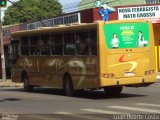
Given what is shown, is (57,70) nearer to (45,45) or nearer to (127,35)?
(45,45)

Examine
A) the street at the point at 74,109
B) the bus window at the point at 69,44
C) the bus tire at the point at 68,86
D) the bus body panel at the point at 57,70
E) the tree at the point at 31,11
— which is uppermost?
the tree at the point at 31,11

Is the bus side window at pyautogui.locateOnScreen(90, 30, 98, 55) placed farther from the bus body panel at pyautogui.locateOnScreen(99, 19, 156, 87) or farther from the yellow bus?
the bus body panel at pyautogui.locateOnScreen(99, 19, 156, 87)

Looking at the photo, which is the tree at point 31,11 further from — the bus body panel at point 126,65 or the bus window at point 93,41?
the bus body panel at point 126,65

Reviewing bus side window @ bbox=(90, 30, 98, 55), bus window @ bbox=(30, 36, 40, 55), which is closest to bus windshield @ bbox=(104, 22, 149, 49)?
bus side window @ bbox=(90, 30, 98, 55)

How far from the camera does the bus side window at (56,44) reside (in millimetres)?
23281

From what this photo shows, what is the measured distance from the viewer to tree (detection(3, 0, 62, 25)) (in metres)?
83.4

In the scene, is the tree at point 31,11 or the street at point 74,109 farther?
the tree at point 31,11

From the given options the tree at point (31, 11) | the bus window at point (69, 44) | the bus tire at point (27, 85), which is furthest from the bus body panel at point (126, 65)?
the tree at point (31, 11)

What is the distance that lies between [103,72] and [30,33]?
7193 millimetres

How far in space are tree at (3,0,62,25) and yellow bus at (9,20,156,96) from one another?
59.9 meters

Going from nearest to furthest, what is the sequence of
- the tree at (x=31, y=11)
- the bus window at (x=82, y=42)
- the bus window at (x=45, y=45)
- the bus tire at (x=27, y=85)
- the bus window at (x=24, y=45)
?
1. the bus window at (x=82, y=42)
2. the bus window at (x=45, y=45)
3. the bus window at (x=24, y=45)
4. the bus tire at (x=27, y=85)
5. the tree at (x=31, y=11)

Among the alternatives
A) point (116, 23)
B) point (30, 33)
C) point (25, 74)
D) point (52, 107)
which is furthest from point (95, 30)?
point (25, 74)

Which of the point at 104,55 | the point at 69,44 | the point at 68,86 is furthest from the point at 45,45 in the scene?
the point at 104,55

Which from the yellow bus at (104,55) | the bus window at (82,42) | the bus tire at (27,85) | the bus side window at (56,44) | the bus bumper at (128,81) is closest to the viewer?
the bus bumper at (128,81)
